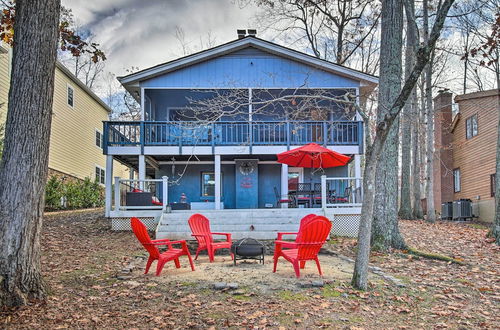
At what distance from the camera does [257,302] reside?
18.5 feet

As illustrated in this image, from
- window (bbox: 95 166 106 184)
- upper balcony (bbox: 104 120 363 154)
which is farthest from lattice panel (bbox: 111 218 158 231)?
window (bbox: 95 166 106 184)

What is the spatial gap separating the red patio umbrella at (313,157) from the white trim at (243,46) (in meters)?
4.10

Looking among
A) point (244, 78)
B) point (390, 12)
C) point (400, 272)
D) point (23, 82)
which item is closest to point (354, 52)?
point (244, 78)

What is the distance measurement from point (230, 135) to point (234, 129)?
333mm

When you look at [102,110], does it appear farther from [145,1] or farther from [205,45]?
[145,1]

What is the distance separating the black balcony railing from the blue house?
36 mm

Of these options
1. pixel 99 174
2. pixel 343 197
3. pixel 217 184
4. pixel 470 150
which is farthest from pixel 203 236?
pixel 470 150

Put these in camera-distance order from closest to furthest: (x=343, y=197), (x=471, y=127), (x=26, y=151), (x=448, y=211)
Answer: (x=26, y=151) < (x=343, y=197) < (x=471, y=127) < (x=448, y=211)

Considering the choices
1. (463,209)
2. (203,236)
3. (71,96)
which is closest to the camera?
(203,236)

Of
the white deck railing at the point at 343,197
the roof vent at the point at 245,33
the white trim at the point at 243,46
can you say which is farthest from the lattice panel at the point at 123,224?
the roof vent at the point at 245,33

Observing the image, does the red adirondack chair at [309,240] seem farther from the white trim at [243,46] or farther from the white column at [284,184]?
the white trim at [243,46]

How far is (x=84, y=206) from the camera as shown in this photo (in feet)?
66.5

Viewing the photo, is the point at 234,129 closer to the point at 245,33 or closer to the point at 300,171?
the point at 300,171

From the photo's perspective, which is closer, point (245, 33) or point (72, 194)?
point (245, 33)
